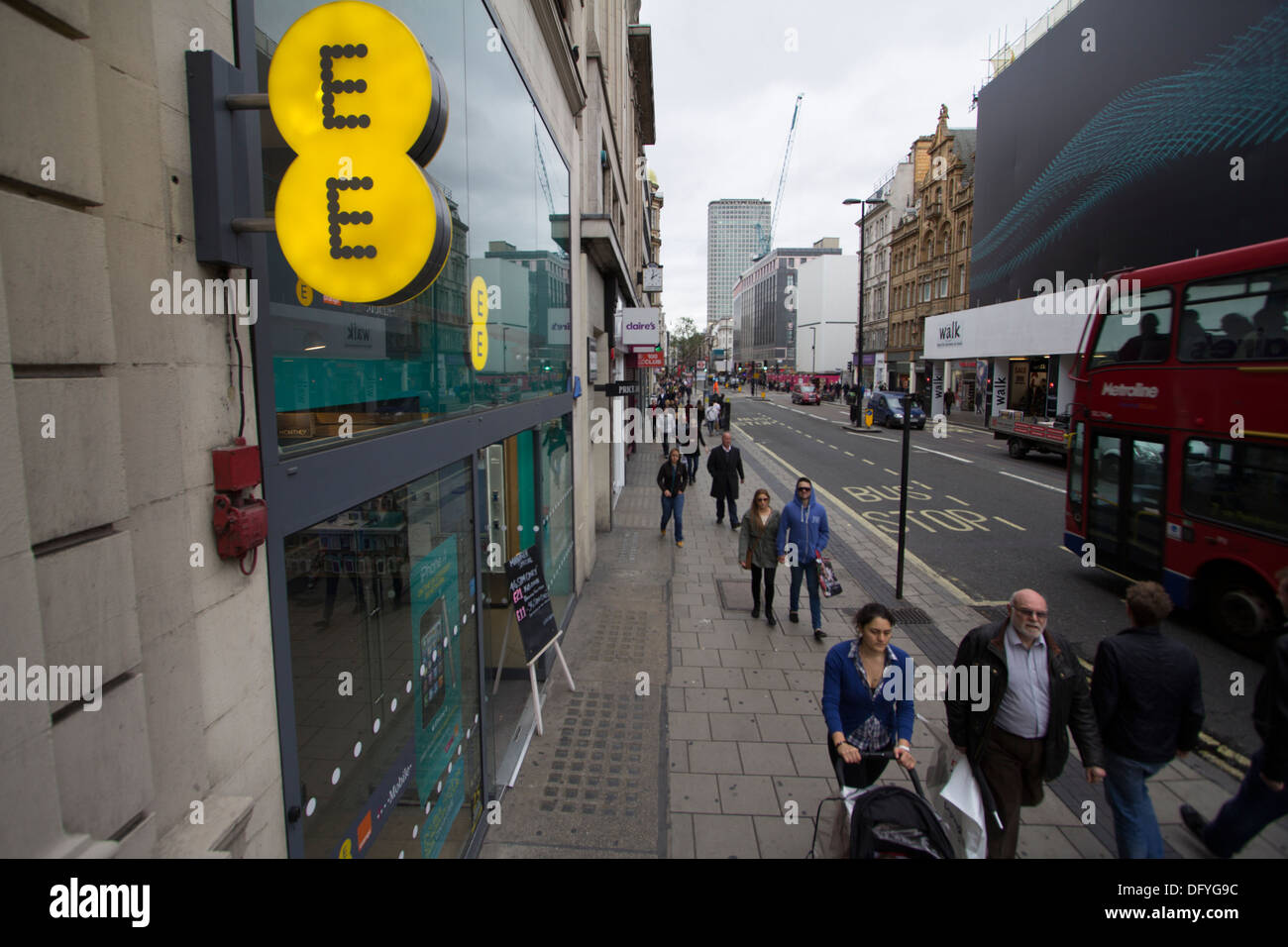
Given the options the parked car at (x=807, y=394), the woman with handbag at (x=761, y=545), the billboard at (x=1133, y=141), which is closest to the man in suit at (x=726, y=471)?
the woman with handbag at (x=761, y=545)

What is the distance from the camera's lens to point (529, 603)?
584 cm

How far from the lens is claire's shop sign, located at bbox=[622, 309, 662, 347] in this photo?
17.2 m

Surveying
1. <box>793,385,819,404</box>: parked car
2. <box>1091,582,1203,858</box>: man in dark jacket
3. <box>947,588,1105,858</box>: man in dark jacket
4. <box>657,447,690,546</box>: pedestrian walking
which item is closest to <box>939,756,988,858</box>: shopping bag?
<box>947,588,1105,858</box>: man in dark jacket

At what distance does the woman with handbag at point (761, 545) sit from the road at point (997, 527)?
329 cm

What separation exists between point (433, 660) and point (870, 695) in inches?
103

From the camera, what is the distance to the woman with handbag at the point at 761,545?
8305 mm

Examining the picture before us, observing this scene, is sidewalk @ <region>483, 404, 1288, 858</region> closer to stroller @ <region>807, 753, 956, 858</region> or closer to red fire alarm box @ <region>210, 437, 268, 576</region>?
stroller @ <region>807, 753, 956, 858</region>

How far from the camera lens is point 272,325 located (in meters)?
2.33

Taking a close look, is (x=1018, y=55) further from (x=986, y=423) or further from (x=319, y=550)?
(x=319, y=550)

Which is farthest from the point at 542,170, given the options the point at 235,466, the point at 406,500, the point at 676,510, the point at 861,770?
the point at 861,770

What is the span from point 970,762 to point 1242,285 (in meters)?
7.33

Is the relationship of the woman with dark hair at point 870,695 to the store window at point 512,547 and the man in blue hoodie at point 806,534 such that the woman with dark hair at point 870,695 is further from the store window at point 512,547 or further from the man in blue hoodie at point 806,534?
the man in blue hoodie at point 806,534
